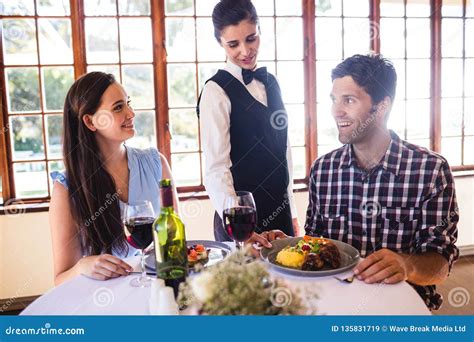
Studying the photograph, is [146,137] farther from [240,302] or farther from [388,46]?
[240,302]

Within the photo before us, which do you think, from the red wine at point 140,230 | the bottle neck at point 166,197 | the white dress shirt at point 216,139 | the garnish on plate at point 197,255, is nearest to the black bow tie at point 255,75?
the white dress shirt at point 216,139

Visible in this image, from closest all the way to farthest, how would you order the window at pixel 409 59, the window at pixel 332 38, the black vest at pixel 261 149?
the black vest at pixel 261 149 < the window at pixel 332 38 < the window at pixel 409 59

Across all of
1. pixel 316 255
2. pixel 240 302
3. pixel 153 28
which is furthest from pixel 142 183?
pixel 153 28

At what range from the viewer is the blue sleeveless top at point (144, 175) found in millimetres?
1746

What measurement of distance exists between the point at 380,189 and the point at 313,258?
1.59 ft

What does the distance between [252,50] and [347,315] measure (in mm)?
1279

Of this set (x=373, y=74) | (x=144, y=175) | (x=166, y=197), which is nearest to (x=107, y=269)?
(x=166, y=197)

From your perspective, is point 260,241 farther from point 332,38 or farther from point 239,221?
point 332,38

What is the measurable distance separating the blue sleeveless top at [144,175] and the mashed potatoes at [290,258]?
704 millimetres

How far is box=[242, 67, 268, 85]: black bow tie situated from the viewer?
1985 mm

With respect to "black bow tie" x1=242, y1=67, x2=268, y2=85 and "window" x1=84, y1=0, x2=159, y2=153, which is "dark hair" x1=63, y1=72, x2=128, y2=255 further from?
"window" x1=84, y1=0, x2=159, y2=153

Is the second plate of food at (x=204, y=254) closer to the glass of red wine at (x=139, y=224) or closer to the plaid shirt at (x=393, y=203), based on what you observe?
the glass of red wine at (x=139, y=224)

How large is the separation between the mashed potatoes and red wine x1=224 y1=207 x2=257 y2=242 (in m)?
0.12

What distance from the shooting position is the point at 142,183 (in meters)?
1.78
